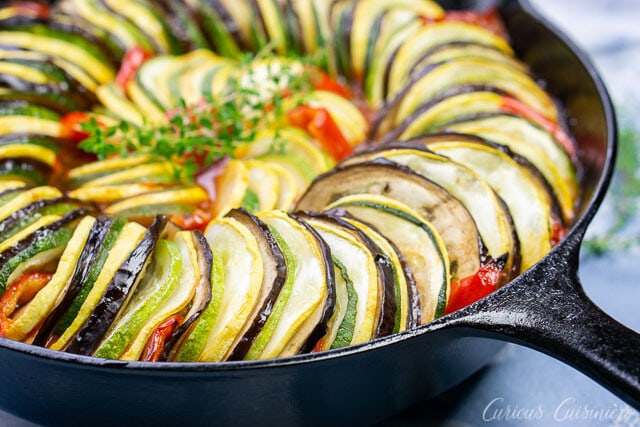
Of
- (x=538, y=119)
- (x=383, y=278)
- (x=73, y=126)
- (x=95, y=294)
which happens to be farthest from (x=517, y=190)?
(x=73, y=126)

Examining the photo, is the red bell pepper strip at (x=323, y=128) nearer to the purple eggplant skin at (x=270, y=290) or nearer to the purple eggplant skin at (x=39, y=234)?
the purple eggplant skin at (x=270, y=290)

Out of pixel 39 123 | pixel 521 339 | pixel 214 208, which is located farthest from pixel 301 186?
pixel 521 339

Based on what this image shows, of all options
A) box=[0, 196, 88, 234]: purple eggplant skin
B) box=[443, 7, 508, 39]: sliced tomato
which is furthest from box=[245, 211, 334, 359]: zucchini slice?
box=[443, 7, 508, 39]: sliced tomato

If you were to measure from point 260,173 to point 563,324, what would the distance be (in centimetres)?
184

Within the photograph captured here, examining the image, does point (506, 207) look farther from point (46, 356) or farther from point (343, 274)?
point (46, 356)

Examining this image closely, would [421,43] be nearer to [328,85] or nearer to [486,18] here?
[328,85]

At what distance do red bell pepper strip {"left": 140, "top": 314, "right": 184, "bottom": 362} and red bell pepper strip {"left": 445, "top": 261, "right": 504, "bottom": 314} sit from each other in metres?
1.07

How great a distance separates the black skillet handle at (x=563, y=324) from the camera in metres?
2.17

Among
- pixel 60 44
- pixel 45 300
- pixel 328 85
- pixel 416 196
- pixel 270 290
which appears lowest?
pixel 45 300

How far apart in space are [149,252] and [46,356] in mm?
565

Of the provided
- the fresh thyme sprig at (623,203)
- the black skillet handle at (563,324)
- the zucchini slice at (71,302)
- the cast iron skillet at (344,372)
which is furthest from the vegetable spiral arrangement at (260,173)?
the fresh thyme sprig at (623,203)

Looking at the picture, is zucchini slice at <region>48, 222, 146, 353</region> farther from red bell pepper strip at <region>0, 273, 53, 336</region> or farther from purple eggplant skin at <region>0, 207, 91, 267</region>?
purple eggplant skin at <region>0, 207, 91, 267</region>

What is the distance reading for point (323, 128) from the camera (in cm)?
398

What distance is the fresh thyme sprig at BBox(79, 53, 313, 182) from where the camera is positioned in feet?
11.7
